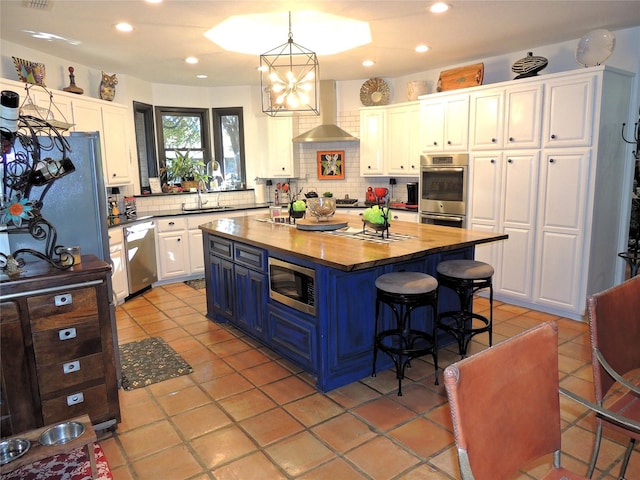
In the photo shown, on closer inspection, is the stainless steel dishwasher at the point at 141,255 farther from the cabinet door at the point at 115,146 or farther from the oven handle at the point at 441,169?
the oven handle at the point at 441,169

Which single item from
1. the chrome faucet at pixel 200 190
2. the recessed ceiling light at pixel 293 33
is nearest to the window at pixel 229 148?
the chrome faucet at pixel 200 190

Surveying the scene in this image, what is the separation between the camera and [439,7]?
3.30m

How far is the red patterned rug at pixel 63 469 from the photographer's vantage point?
1.74 meters

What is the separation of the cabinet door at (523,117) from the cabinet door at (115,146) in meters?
4.13

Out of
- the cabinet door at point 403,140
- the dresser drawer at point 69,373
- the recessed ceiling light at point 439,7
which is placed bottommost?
the dresser drawer at point 69,373

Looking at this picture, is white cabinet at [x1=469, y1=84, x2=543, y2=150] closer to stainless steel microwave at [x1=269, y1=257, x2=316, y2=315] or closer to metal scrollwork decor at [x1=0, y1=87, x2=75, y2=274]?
stainless steel microwave at [x1=269, y1=257, x2=316, y2=315]

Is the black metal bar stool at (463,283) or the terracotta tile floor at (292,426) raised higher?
the black metal bar stool at (463,283)

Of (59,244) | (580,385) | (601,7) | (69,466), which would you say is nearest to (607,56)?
(601,7)

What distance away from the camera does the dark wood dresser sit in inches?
85.3

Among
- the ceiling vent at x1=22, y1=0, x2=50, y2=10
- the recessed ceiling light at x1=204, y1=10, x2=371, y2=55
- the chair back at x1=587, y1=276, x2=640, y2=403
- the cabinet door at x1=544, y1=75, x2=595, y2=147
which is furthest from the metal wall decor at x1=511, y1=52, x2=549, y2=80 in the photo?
the ceiling vent at x1=22, y1=0, x2=50, y2=10

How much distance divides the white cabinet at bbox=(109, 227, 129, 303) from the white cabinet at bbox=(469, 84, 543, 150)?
3.84 meters

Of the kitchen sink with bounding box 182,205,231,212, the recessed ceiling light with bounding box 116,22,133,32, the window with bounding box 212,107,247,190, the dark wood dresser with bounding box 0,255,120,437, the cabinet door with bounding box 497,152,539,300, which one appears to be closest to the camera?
the dark wood dresser with bounding box 0,255,120,437

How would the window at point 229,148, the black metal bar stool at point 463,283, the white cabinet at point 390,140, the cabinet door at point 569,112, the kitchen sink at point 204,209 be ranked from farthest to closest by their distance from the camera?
the window at point 229,148, the kitchen sink at point 204,209, the white cabinet at point 390,140, the cabinet door at point 569,112, the black metal bar stool at point 463,283

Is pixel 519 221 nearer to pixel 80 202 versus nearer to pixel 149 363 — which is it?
pixel 149 363
